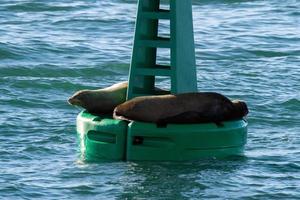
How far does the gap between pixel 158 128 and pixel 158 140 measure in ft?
0.38

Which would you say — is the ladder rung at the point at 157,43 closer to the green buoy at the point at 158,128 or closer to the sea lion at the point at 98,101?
the green buoy at the point at 158,128

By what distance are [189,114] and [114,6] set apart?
12.1 m

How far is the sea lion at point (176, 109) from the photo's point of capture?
36.3ft

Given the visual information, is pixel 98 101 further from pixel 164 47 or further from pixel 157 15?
pixel 157 15

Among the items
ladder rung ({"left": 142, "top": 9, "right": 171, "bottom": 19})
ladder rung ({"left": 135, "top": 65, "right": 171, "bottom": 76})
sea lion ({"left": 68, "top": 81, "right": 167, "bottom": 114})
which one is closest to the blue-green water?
sea lion ({"left": 68, "top": 81, "right": 167, "bottom": 114})

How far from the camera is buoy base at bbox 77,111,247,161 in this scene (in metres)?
11.0

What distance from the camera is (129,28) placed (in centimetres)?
2038

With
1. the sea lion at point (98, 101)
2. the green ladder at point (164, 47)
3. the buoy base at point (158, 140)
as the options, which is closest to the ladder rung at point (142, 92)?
the green ladder at point (164, 47)

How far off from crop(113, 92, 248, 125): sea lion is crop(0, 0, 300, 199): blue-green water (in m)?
0.40

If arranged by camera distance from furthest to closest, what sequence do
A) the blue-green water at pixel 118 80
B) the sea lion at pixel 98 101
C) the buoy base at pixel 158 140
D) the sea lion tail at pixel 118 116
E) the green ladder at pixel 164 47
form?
the sea lion at pixel 98 101
the green ladder at pixel 164 47
the sea lion tail at pixel 118 116
the buoy base at pixel 158 140
the blue-green water at pixel 118 80

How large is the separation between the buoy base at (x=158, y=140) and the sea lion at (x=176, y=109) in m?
0.06

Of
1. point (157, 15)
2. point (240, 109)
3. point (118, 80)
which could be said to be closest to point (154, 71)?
point (157, 15)

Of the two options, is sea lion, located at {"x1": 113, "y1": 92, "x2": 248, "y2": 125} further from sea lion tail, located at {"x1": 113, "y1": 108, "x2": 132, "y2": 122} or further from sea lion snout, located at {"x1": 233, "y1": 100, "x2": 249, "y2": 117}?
sea lion snout, located at {"x1": 233, "y1": 100, "x2": 249, "y2": 117}

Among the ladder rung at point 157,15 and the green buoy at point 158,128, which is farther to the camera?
the ladder rung at point 157,15
